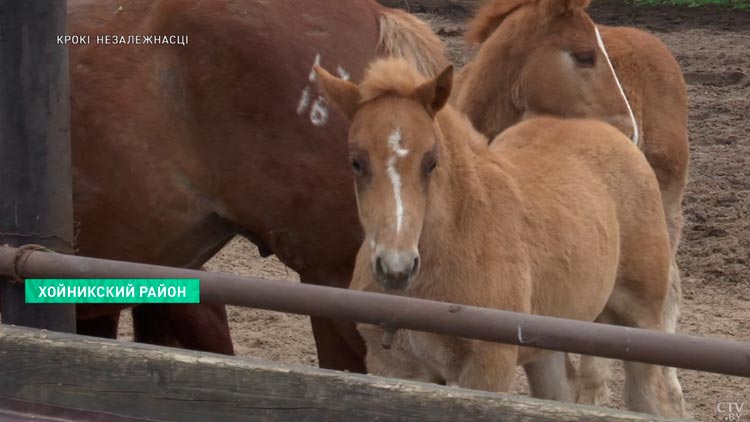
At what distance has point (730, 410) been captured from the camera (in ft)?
15.5

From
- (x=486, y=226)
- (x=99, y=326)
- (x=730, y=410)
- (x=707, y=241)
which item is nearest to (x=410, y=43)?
(x=486, y=226)

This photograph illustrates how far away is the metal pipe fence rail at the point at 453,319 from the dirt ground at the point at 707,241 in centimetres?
256

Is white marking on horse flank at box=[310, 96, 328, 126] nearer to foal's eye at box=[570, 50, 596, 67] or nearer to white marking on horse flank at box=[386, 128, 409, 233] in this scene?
white marking on horse flank at box=[386, 128, 409, 233]

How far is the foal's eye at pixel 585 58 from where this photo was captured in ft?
17.1

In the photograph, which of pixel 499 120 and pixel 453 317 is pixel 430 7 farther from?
pixel 453 317

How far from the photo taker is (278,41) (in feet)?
12.1

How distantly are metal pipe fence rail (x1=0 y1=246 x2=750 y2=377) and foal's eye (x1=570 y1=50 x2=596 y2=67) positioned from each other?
2.94m

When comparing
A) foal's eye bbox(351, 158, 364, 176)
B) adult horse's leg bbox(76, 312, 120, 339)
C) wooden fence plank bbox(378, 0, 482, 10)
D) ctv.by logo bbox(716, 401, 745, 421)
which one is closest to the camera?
foal's eye bbox(351, 158, 364, 176)

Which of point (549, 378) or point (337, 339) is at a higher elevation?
point (337, 339)

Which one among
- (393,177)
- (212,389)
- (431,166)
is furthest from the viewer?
(431,166)

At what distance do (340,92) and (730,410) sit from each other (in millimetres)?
2335

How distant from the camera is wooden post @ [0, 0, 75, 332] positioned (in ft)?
10.0

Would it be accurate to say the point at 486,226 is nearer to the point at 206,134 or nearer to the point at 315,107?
the point at 315,107

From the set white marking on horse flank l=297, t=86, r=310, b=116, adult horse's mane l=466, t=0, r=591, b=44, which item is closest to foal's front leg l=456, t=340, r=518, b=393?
white marking on horse flank l=297, t=86, r=310, b=116
